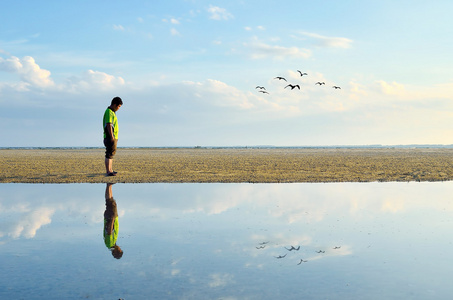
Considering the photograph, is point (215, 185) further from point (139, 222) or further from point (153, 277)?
point (153, 277)

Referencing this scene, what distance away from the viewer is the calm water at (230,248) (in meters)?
4.94

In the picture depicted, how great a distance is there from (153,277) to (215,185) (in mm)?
11265

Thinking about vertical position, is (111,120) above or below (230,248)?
above

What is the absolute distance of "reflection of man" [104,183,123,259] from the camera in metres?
6.66

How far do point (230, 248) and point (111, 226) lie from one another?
2.88 metres

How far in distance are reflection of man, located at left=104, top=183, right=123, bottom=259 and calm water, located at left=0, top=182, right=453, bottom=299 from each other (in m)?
0.11

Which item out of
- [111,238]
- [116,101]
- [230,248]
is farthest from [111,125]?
[230,248]

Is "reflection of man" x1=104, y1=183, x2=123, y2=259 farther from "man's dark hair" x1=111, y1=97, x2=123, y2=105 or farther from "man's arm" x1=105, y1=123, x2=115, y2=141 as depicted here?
"man's dark hair" x1=111, y1=97, x2=123, y2=105

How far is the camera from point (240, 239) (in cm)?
741

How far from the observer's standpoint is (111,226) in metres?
8.48

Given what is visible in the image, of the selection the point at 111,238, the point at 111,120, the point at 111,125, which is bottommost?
the point at 111,238

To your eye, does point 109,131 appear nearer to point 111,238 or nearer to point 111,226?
point 111,226

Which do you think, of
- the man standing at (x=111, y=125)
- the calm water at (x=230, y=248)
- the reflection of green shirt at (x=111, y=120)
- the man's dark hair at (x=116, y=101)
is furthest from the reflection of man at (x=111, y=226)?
the man's dark hair at (x=116, y=101)

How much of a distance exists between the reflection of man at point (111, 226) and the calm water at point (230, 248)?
11 centimetres
